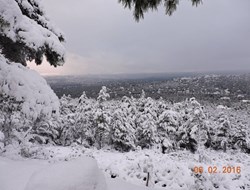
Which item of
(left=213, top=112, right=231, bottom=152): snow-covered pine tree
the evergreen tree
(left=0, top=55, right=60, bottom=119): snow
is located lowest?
(left=213, top=112, right=231, bottom=152): snow-covered pine tree

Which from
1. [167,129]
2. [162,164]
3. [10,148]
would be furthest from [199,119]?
[10,148]

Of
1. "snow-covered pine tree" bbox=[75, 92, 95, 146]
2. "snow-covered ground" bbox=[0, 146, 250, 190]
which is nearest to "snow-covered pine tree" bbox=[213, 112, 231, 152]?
"snow-covered pine tree" bbox=[75, 92, 95, 146]

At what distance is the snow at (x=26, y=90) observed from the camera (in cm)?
479

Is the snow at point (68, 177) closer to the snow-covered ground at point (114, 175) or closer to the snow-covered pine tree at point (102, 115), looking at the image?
the snow-covered ground at point (114, 175)

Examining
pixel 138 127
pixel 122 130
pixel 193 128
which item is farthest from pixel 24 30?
pixel 138 127

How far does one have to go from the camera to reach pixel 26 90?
16.1ft

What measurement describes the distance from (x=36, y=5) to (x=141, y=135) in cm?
2532

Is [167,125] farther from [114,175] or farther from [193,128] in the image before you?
[114,175]

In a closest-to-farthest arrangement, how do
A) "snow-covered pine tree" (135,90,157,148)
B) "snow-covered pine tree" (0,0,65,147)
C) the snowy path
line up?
the snowy path
"snow-covered pine tree" (0,0,65,147)
"snow-covered pine tree" (135,90,157,148)

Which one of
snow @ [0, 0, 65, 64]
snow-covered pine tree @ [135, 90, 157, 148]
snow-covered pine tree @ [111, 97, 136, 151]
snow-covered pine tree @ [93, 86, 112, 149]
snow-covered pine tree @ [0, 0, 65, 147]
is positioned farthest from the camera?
snow-covered pine tree @ [135, 90, 157, 148]

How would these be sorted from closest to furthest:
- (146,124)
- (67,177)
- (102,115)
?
(67,177)
(102,115)
(146,124)

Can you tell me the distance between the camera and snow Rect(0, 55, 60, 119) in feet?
15.7

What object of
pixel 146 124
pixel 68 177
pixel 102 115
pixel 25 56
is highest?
pixel 25 56

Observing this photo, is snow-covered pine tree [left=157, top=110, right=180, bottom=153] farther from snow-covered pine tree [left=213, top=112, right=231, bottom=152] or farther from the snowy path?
the snowy path
